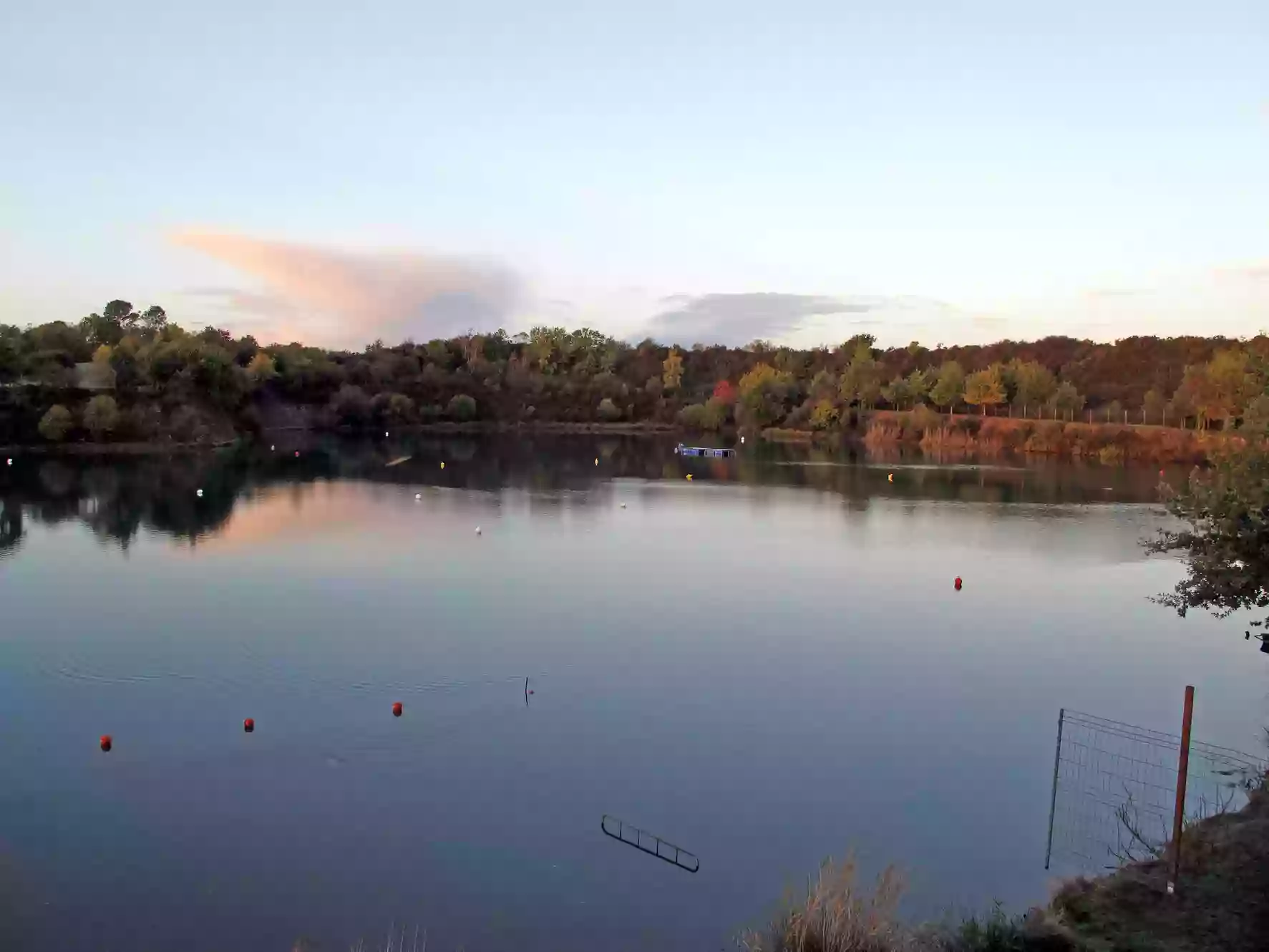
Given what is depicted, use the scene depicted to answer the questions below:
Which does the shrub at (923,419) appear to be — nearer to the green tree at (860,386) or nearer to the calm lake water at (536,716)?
the green tree at (860,386)

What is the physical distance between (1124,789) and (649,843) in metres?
5.33

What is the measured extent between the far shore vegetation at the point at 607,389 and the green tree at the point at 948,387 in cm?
14

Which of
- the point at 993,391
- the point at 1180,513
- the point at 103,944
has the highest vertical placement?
the point at 993,391

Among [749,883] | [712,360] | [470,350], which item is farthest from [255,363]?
[749,883]

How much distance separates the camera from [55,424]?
54.5 meters

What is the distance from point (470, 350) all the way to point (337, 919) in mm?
102824

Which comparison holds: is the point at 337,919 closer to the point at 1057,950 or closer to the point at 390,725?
the point at 390,725

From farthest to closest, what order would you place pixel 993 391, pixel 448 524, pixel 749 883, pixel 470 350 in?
pixel 470 350 < pixel 993 391 < pixel 448 524 < pixel 749 883

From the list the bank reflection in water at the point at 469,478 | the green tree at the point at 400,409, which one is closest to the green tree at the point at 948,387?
the bank reflection in water at the point at 469,478

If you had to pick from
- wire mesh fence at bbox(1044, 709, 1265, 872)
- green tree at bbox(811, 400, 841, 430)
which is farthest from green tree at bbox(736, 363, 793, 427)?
wire mesh fence at bbox(1044, 709, 1265, 872)

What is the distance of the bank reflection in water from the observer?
3288cm

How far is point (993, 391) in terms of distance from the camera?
72.5 metres

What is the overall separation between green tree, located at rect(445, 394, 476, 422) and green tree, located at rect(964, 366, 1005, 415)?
141 ft

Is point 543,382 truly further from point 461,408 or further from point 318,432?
point 318,432
